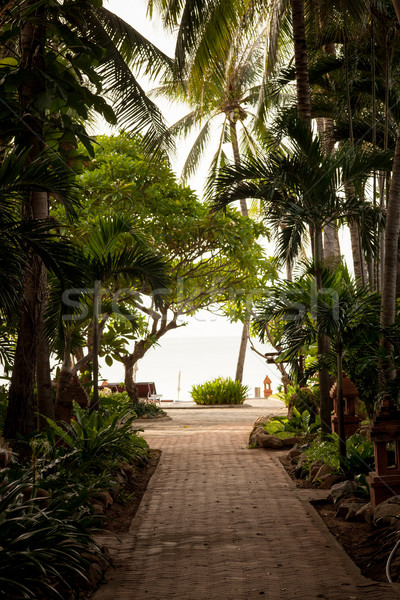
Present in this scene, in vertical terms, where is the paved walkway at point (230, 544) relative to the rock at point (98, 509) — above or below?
below

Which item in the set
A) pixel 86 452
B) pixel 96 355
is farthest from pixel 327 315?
pixel 96 355

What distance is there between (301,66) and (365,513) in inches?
257

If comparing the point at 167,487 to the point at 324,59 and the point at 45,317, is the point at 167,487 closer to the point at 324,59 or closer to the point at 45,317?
the point at 45,317

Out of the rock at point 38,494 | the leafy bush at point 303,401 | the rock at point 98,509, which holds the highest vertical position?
the leafy bush at point 303,401

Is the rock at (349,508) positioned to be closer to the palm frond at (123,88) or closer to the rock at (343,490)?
the rock at (343,490)

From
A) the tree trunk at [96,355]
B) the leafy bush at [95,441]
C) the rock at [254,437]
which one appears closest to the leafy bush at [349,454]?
the rock at [254,437]

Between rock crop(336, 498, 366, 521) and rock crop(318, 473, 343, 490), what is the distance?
2.81ft

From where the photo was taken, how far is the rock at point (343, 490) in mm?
5777

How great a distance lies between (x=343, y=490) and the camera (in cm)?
582

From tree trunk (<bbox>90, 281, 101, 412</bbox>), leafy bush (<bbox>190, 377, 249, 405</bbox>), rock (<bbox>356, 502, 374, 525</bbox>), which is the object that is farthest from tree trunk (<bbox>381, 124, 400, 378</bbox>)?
leafy bush (<bbox>190, 377, 249, 405</bbox>)

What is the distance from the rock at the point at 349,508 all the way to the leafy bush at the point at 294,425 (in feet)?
12.3

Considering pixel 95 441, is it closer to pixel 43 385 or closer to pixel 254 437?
pixel 43 385

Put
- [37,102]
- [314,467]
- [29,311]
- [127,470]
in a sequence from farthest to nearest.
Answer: [29,311] → [127,470] → [314,467] → [37,102]

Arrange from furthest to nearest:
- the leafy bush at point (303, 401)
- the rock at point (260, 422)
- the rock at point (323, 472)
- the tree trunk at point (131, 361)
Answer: the tree trunk at point (131, 361), the rock at point (260, 422), the leafy bush at point (303, 401), the rock at point (323, 472)
